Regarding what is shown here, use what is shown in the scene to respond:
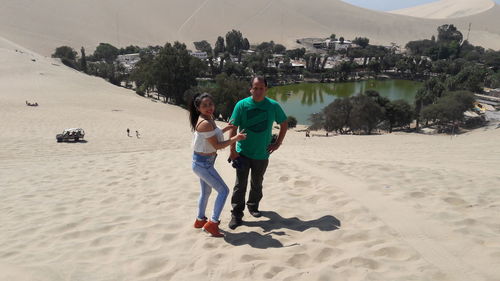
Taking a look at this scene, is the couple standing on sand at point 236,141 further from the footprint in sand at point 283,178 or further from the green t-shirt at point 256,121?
the footprint in sand at point 283,178

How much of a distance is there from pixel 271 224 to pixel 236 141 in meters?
1.24

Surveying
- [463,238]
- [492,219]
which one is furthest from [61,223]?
[492,219]

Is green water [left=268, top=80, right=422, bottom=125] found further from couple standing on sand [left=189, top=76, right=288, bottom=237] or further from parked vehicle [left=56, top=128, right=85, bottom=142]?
couple standing on sand [left=189, top=76, right=288, bottom=237]

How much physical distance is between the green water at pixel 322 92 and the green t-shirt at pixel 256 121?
38.1 meters

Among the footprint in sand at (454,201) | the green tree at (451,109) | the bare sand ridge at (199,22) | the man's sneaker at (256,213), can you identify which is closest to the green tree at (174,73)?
the green tree at (451,109)

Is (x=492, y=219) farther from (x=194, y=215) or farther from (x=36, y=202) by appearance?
(x=36, y=202)

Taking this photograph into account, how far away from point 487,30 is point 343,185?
19423cm

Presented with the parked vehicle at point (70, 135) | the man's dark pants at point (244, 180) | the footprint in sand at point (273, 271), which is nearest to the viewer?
the footprint in sand at point (273, 271)

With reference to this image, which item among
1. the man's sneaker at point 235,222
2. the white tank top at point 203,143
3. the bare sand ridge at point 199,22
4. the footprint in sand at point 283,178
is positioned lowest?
the man's sneaker at point 235,222

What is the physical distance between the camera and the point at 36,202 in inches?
221

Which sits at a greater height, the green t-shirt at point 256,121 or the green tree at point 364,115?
the green t-shirt at point 256,121

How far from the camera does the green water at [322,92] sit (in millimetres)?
50125

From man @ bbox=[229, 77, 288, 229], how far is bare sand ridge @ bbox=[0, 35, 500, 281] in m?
0.54

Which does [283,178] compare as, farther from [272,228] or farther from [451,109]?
[451,109]
